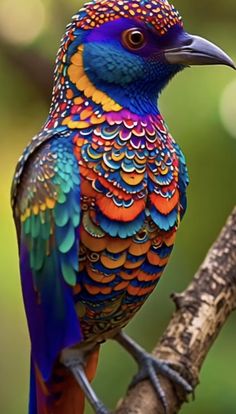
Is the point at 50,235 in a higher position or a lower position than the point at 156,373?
higher

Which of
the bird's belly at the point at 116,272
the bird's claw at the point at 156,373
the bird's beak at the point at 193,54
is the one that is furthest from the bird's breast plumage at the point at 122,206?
the bird's claw at the point at 156,373

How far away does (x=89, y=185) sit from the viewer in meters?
1.43

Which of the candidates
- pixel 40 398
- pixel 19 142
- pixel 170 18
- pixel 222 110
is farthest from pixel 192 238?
pixel 170 18

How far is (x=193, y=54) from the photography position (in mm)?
1424

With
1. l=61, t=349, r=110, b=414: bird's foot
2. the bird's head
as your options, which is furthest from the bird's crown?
l=61, t=349, r=110, b=414: bird's foot

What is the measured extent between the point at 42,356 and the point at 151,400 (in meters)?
0.26

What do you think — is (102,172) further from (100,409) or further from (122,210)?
(100,409)

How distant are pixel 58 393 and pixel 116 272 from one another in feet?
0.98

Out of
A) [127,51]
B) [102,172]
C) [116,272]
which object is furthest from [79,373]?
[127,51]

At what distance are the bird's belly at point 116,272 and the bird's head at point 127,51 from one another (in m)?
0.19

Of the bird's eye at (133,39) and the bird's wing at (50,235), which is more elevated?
the bird's eye at (133,39)

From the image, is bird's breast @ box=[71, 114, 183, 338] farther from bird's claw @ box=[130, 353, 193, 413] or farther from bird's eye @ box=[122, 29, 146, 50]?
bird's claw @ box=[130, 353, 193, 413]

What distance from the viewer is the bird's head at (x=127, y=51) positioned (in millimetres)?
1407

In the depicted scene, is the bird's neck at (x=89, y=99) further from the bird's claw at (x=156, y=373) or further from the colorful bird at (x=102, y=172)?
the bird's claw at (x=156, y=373)
